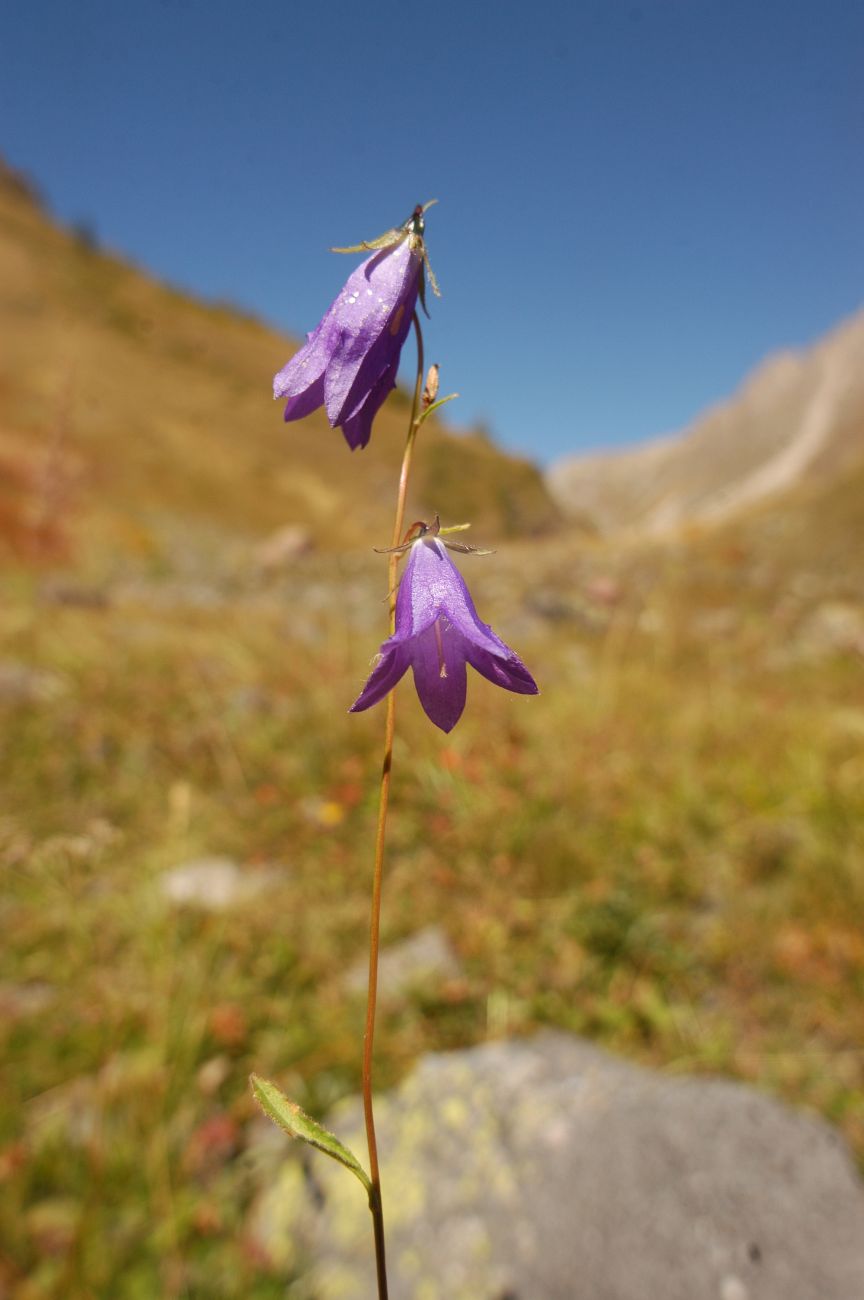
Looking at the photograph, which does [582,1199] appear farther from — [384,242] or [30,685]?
[30,685]

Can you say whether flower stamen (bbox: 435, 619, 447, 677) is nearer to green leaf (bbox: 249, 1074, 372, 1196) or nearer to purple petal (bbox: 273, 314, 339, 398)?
purple petal (bbox: 273, 314, 339, 398)

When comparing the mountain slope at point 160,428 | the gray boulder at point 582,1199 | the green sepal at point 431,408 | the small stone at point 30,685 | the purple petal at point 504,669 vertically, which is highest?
the mountain slope at point 160,428

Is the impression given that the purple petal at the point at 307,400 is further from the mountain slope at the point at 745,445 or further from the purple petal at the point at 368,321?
the mountain slope at the point at 745,445

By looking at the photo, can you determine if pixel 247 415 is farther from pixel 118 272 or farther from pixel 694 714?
pixel 694 714

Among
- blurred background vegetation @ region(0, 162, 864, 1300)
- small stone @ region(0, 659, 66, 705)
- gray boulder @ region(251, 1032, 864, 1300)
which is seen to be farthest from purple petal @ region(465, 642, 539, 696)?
small stone @ region(0, 659, 66, 705)

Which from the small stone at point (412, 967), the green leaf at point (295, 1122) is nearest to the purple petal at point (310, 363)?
the green leaf at point (295, 1122)
